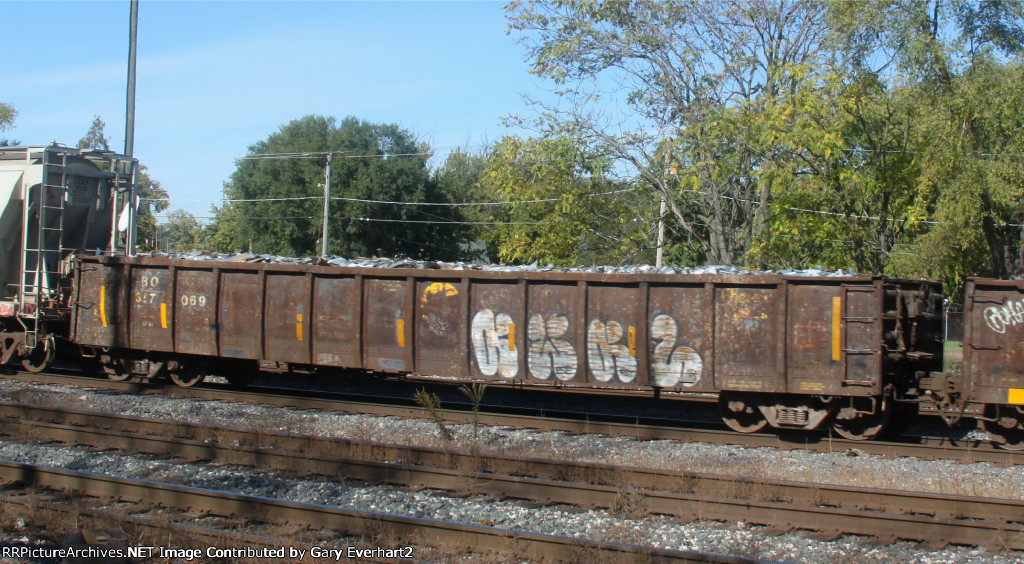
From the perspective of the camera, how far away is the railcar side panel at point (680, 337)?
10570mm

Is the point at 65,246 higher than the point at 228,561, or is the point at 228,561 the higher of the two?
the point at 65,246

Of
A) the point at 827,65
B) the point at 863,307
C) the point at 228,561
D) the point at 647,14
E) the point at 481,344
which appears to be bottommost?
the point at 228,561

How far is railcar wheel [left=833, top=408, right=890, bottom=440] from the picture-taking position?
33.1 ft

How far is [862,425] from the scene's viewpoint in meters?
10.3

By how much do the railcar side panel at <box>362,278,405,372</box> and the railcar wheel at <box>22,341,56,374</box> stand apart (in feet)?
20.9

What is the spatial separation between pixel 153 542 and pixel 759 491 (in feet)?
17.7

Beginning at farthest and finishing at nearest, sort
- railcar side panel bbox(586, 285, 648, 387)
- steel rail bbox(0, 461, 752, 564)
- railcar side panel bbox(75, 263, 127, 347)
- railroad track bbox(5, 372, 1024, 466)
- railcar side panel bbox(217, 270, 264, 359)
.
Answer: railcar side panel bbox(75, 263, 127, 347), railcar side panel bbox(217, 270, 264, 359), railcar side panel bbox(586, 285, 648, 387), railroad track bbox(5, 372, 1024, 466), steel rail bbox(0, 461, 752, 564)

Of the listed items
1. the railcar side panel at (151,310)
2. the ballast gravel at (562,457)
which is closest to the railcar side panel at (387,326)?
the ballast gravel at (562,457)

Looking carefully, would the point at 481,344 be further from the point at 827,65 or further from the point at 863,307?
the point at 827,65

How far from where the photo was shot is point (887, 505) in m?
7.25

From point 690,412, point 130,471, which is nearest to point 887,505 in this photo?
point 690,412

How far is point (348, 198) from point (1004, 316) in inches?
1570

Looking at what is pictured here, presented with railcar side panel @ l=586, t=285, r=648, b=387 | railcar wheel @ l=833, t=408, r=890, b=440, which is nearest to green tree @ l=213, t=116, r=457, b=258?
railcar side panel @ l=586, t=285, r=648, b=387

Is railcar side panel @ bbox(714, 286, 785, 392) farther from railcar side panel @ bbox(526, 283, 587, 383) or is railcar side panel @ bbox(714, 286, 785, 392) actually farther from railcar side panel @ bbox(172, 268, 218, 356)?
railcar side panel @ bbox(172, 268, 218, 356)
